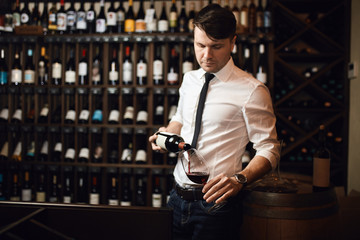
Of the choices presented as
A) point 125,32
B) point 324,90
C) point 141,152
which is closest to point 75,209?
point 141,152

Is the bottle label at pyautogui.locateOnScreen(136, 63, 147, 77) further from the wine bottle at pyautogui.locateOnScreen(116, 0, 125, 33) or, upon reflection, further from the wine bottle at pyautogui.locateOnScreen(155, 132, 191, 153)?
the wine bottle at pyautogui.locateOnScreen(155, 132, 191, 153)

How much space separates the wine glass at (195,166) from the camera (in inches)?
42.5

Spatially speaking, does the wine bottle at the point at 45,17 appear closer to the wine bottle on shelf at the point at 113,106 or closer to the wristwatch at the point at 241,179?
the wine bottle on shelf at the point at 113,106

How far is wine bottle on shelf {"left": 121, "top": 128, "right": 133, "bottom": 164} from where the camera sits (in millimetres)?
2887

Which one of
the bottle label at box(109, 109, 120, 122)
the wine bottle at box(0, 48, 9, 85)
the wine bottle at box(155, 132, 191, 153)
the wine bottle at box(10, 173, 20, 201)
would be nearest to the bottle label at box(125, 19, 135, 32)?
the bottle label at box(109, 109, 120, 122)

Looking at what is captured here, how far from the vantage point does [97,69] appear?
302 cm

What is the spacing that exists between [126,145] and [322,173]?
6.83 feet

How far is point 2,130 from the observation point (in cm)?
297

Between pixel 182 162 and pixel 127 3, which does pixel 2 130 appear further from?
pixel 182 162

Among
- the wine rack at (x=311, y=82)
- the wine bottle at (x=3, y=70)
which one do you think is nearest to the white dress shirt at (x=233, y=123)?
the wine rack at (x=311, y=82)

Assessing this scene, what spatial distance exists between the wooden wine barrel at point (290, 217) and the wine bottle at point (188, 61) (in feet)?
5.70

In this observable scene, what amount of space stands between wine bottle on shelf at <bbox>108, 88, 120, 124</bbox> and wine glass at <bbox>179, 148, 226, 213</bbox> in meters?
1.79

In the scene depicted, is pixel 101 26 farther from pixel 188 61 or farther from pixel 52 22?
pixel 188 61

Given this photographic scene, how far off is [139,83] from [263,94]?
6.32 ft
